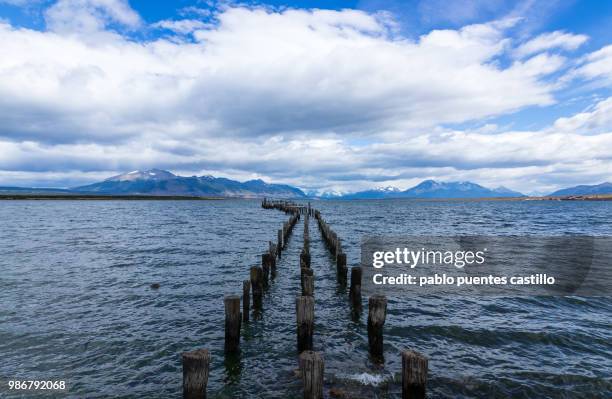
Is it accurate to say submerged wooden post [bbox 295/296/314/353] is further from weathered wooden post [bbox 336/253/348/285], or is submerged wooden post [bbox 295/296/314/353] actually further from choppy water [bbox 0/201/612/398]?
weathered wooden post [bbox 336/253/348/285]

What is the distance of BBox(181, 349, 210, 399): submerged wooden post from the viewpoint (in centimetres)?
700

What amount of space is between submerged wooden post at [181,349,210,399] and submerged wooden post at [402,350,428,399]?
4.08 meters

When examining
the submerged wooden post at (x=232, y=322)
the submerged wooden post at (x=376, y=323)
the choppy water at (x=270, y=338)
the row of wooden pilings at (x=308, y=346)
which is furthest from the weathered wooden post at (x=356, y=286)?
the submerged wooden post at (x=232, y=322)

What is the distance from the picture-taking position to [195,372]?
23.2 feet

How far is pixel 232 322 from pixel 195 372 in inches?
125

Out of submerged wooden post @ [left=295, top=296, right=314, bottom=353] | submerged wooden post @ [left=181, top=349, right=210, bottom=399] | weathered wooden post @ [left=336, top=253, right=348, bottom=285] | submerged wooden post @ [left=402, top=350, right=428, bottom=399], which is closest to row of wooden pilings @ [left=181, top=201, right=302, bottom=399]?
submerged wooden post @ [left=181, top=349, right=210, bottom=399]

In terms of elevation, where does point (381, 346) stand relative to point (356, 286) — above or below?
below

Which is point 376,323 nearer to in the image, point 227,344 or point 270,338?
point 270,338

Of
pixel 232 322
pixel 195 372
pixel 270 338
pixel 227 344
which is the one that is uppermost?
pixel 195 372

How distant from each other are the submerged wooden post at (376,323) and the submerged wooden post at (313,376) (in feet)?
11.7

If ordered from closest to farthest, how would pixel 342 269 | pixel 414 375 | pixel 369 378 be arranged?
pixel 414 375 < pixel 369 378 < pixel 342 269

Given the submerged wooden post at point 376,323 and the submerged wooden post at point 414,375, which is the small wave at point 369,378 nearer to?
the submerged wooden post at point 376,323

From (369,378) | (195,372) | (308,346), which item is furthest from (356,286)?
(195,372)

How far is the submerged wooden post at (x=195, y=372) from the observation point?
7.00 meters
